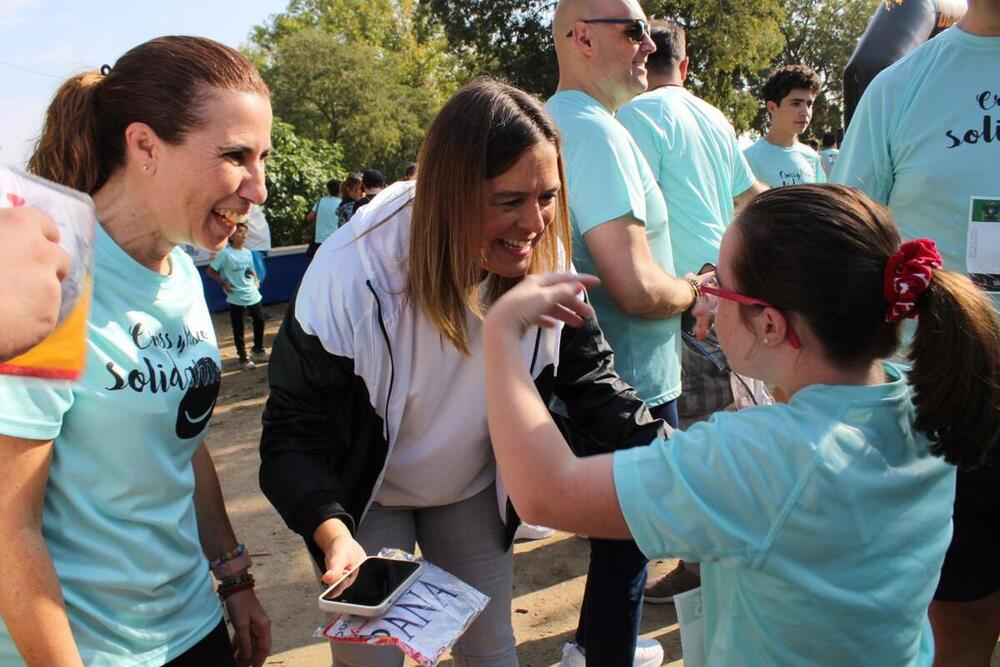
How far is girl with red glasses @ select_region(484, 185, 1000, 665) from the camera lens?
136 cm

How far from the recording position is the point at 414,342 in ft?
6.51

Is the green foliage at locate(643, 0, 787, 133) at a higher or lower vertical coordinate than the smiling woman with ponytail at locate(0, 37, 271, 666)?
higher

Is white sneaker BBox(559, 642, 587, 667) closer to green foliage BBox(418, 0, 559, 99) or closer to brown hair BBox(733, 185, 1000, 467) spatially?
brown hair BBox(733, 185, 1000, 467)

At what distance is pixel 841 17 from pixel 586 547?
1662 inches

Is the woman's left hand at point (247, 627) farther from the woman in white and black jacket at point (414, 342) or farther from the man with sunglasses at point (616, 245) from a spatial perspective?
the man with sunglasses at point (616, 245)

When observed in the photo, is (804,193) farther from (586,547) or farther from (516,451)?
(586,547)

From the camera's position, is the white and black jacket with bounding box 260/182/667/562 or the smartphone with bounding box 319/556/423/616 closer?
the smartphone with bounding box 319/556/423/616

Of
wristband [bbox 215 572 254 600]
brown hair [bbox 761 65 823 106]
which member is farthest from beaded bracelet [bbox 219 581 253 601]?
brown hair [bbox 761 65 823 106]

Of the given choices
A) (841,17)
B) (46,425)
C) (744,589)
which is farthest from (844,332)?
(841,17)

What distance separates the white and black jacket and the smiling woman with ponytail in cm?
18

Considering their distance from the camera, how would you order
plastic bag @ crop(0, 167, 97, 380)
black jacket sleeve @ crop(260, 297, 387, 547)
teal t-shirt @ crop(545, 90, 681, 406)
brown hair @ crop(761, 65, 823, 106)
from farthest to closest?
brown hair @ crop(761, 65, 823, 106) < teal t-shirt @ crop(545, 90, 681, 406) < black jacket sleeve @ crop(260, 297, 387, 547) < plastic bag @ crop(0, 167, 97, 380)

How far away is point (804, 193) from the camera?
1500 mm

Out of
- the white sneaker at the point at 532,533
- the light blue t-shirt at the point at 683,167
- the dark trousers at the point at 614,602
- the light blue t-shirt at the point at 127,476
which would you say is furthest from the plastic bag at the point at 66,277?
the white sneaker at the point at 532,533

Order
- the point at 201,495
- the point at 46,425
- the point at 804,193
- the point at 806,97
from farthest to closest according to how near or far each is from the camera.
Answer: the point at 806,97, the point at 201,495, the point at 804,193, the point at 46,425
